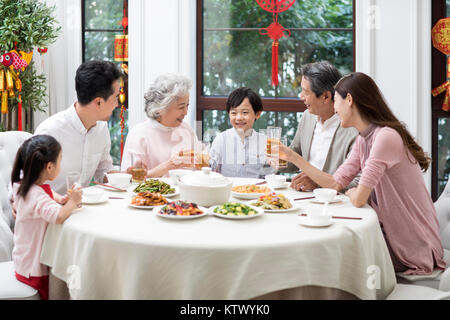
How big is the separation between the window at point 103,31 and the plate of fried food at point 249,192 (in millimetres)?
2534

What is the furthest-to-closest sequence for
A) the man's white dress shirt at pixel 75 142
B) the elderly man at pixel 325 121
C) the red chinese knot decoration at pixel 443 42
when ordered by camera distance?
the red chinese knot decoration at pixel 443 42
the elderly man at pixel 325 121
the man's white dress shirt at pixel 75 142

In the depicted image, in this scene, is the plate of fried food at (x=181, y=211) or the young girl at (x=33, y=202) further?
the young girl at (x=33, y=202)

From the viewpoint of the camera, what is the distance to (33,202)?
2010mm

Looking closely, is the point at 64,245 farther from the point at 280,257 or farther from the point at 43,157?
the point at 280,257

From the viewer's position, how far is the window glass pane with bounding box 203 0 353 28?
4145 mm

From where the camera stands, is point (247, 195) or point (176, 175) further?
point (176, 175)

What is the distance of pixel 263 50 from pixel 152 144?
1615mm

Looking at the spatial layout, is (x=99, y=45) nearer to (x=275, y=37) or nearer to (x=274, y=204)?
(x=275, y=37)

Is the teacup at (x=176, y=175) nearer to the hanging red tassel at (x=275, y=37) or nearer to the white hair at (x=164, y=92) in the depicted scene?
the white hair at (x=164, y=92)

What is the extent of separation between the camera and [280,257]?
164 centimetres

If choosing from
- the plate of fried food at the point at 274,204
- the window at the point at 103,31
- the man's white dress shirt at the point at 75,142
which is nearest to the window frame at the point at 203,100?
the window at the point at 103,31

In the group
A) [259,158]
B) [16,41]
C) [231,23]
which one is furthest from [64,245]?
[231,23]

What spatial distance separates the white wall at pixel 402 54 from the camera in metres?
3.71

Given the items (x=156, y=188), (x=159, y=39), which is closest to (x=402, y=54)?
(x=159, y=39)
